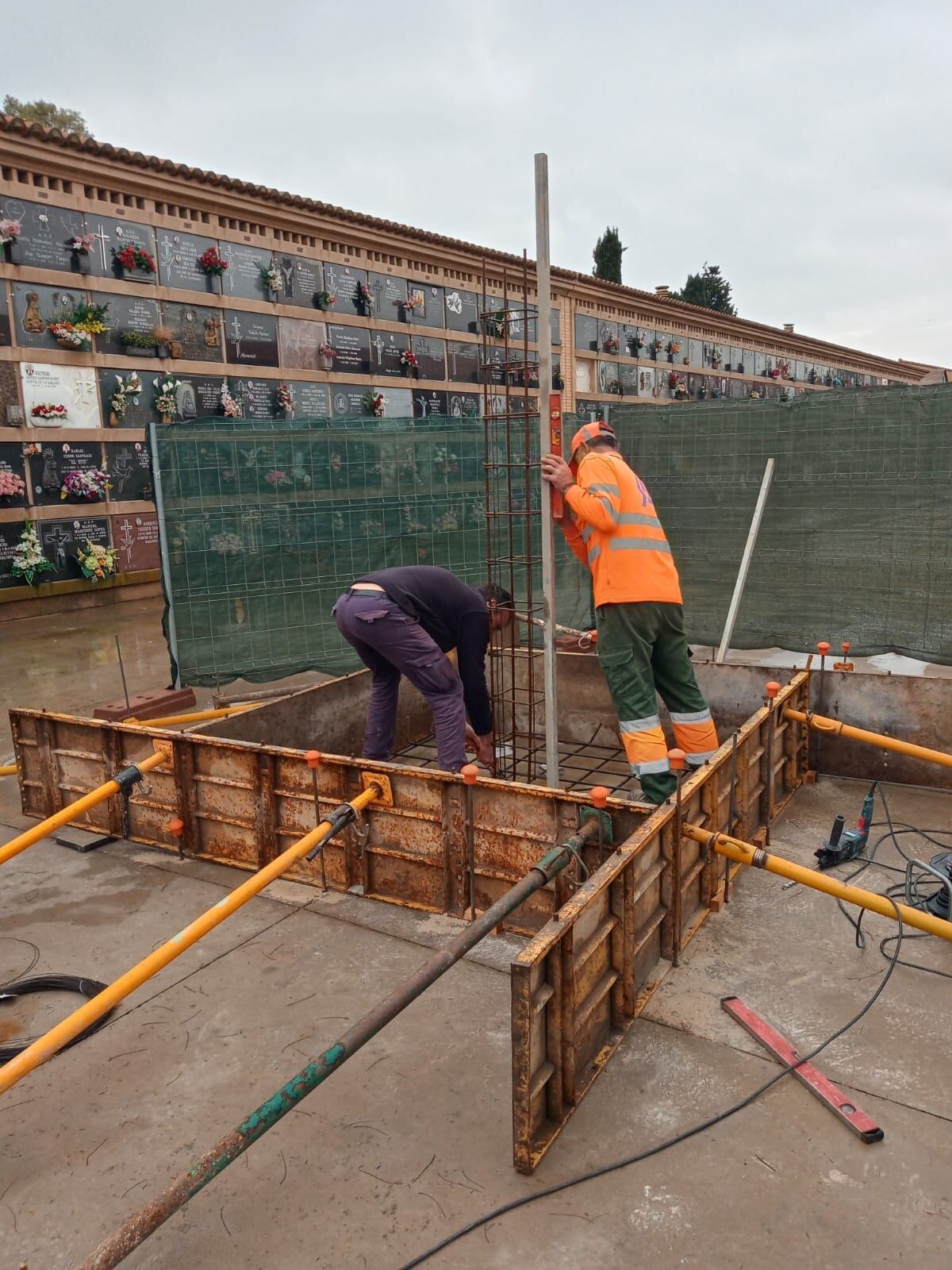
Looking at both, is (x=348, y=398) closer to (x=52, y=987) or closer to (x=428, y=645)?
(x=428, y=645)

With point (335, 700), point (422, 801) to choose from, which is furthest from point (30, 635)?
point (422, 801)

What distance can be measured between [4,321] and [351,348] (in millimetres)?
6708

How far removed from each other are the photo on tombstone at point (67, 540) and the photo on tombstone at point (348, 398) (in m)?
5.37

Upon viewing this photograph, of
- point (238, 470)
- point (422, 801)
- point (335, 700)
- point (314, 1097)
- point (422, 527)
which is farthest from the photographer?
point (422, 527)

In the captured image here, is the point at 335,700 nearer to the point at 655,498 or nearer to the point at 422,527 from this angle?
the point at 422,527

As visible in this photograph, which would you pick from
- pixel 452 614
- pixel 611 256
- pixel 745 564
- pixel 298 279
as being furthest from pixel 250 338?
pixel 611 256

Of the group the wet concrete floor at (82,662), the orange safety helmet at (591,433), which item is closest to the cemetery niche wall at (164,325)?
the wet concrete floor at (82,662)

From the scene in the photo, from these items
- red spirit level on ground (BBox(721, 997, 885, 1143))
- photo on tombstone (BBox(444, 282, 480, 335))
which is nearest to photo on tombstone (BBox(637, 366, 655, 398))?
photo on tombstone (BBox(444, 282, 480, 335))

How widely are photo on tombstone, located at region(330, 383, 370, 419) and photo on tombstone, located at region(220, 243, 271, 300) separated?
2190 mm

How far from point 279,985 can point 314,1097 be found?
68 cm

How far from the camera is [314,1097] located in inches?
110

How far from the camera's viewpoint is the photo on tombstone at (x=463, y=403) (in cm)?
2023

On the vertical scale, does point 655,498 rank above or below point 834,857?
above

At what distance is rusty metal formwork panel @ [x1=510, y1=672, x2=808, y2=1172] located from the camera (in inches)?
95.7
